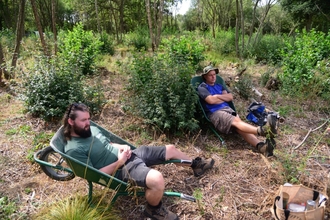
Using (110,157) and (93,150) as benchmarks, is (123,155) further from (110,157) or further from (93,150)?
(93,150)

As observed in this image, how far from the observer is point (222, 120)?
3.74m

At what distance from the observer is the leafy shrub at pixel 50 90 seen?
4031mm

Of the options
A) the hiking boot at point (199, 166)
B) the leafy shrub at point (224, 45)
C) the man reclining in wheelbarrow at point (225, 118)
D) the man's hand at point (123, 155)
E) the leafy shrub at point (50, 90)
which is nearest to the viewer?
the man's hand at point (123, 155)

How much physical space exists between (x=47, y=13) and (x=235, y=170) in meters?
25.0

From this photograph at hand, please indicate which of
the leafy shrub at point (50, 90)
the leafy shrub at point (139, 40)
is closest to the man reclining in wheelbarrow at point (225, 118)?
the leafy shrub at point (50, 90)

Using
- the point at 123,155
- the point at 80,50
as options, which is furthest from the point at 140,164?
the point at 80,50

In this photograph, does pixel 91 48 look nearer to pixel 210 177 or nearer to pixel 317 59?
pixel 210 177

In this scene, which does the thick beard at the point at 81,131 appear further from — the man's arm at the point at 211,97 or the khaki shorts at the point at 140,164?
the man's arm at the point at 211,97

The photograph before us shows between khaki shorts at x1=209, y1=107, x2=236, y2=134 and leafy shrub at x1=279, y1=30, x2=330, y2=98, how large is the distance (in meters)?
2.54

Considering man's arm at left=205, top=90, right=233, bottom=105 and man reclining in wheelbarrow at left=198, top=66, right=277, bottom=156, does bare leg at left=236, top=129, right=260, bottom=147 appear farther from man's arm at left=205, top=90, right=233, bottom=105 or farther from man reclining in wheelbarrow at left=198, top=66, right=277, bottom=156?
man's arm at left=205, top=90, right=233, bottom=105

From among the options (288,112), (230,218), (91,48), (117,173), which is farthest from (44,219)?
(91,48)

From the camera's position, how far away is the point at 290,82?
5.72 m

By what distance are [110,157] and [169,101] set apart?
4.91ft

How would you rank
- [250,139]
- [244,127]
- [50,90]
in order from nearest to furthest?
[244,127] → [250,139] → [50,90]
